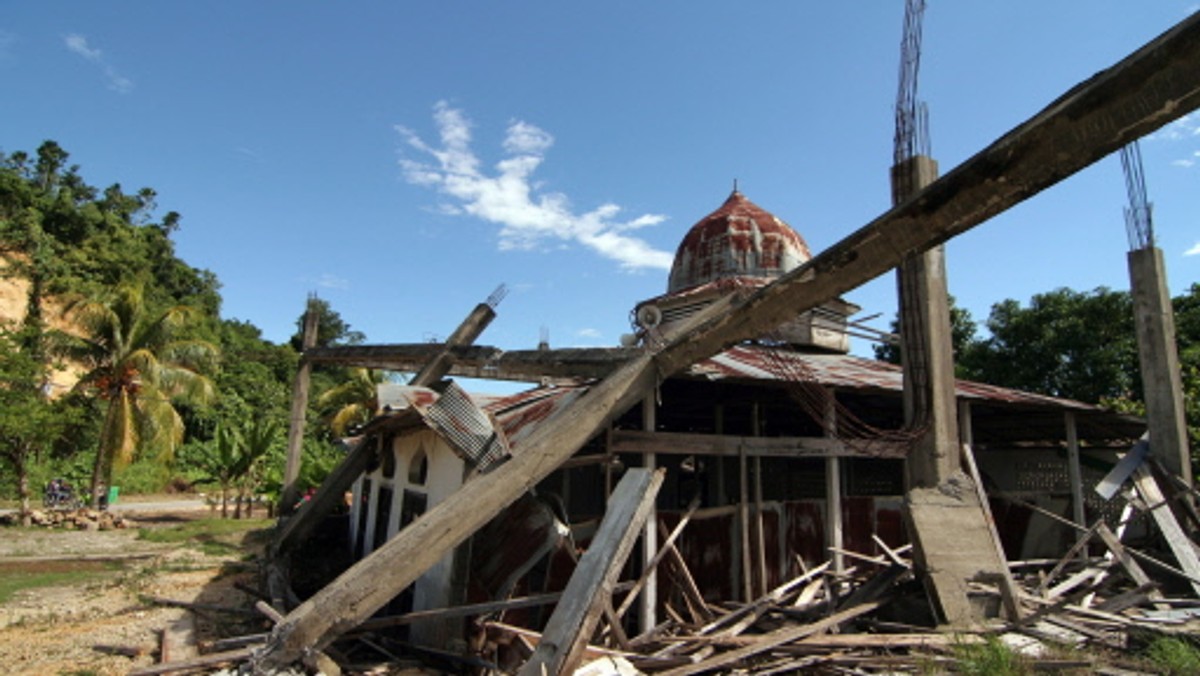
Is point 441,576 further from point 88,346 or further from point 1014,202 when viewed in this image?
point 88,346

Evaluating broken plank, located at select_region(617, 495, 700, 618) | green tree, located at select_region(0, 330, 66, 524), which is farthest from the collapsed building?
green tree, located at select_region(0, 330, 66, 524)

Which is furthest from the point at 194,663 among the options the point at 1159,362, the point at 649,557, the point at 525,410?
the point at 1159,362

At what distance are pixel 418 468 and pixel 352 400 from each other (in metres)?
23.0

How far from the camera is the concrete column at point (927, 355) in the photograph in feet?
19.9

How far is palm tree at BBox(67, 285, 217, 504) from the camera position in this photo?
22016 millimetres

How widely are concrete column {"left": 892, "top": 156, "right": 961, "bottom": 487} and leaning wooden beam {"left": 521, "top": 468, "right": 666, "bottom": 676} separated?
265 cm

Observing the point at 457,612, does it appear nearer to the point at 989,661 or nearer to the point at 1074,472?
the point at 989,661

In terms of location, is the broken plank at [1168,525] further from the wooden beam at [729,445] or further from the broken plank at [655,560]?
the broken plank at [655,560]

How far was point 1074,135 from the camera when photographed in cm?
318

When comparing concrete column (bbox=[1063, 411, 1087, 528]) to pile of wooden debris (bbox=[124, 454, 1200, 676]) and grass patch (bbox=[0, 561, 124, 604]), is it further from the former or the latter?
grass patch (bbox=[0, 561, 124, 604])

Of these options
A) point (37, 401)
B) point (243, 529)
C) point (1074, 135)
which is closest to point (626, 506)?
point (1074, 135)

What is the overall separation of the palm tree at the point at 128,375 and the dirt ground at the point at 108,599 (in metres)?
4.56

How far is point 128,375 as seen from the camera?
2252 cm

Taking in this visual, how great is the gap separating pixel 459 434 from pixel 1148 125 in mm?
5183
